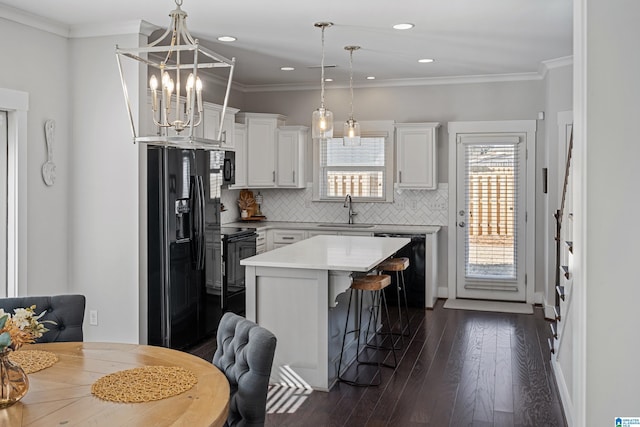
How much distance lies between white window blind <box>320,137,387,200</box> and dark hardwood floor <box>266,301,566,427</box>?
245cm

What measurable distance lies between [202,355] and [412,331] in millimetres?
2041

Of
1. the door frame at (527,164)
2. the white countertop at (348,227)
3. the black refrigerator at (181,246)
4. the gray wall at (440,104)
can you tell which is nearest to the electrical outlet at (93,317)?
the black refrigerator at (181,246)

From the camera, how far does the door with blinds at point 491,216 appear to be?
706 cm

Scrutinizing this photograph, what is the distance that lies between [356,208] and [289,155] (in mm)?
1083

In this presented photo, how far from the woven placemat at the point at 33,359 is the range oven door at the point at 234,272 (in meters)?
3.44

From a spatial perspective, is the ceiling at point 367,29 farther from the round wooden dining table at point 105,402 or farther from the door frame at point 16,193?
the round wooden dining table at point 105,402

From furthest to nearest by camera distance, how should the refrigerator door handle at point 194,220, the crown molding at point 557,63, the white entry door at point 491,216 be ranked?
the white entry door at point 491,216 → the crown molding at point 557,63 → the refrigerator door handle at point 194,220

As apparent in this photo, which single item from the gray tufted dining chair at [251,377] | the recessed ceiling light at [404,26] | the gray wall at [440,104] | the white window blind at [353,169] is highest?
the recessed ceiling light at [404,26]

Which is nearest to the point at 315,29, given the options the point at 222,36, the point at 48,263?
the point at 222,36

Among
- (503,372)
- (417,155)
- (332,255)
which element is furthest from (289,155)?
(503,372)

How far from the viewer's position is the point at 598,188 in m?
2.43

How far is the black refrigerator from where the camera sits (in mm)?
4781

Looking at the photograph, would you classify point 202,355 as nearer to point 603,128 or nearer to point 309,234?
point 309,234

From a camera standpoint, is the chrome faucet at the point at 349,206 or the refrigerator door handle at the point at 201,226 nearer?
the refrigerator door handle at the point at 201,226
